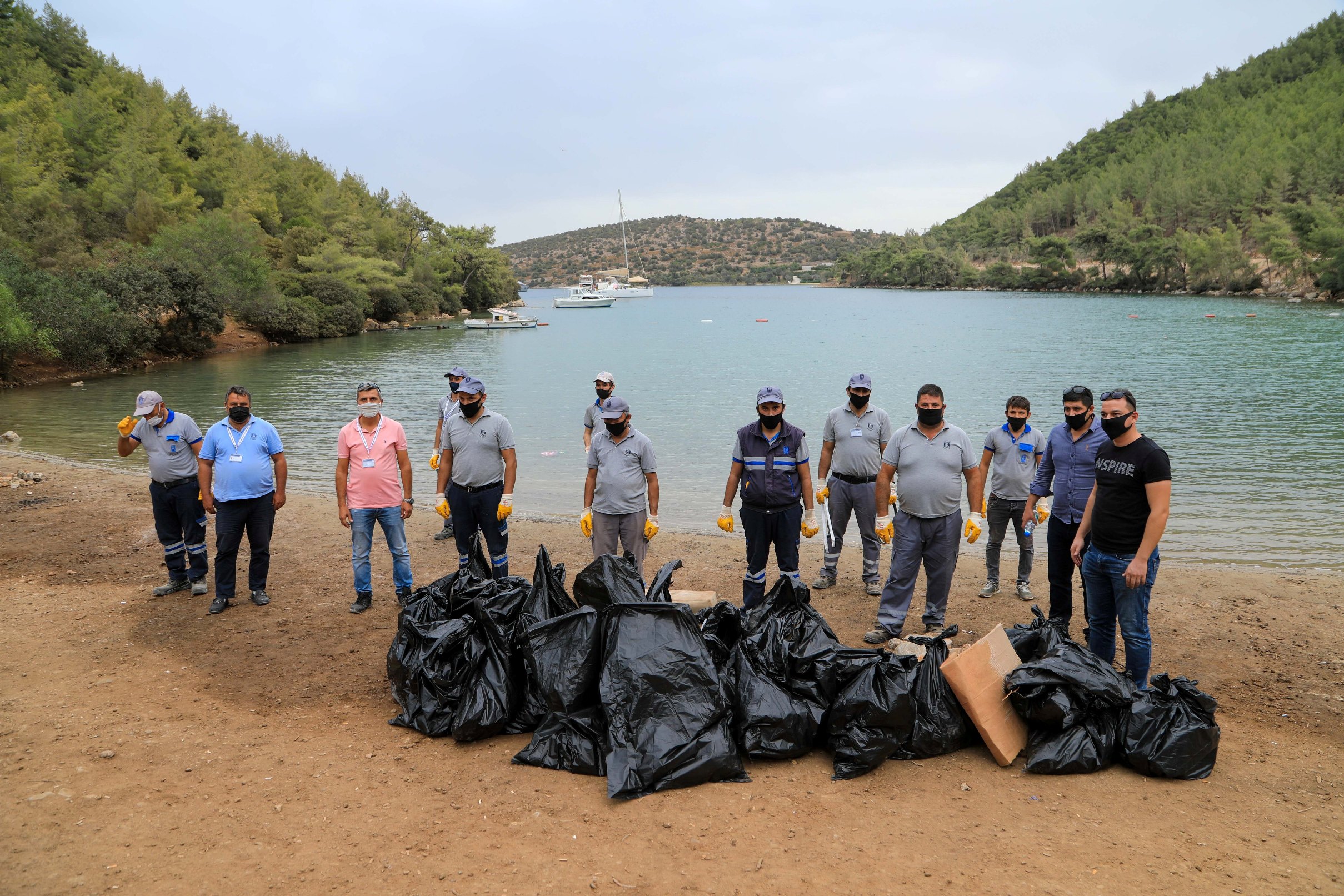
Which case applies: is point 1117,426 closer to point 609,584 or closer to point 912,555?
point 912,555

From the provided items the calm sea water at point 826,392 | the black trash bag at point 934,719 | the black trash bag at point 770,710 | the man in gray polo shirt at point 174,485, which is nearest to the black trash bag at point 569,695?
the black trash bag at point 770,710

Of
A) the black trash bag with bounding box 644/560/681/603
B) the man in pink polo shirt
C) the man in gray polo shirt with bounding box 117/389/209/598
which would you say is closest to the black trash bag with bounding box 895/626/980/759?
the black trash bag with bounding box 644/560/681/603

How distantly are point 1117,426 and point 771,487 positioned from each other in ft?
7.39

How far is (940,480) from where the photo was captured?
18.0 feet

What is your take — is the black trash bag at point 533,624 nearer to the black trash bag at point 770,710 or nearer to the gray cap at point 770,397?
the black trash bag at point 770,710

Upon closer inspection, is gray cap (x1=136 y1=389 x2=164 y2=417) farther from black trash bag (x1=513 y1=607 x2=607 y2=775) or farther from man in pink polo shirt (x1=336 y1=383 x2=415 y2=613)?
black trash bag (x1=513 y1=607 x2=607 y2=775)

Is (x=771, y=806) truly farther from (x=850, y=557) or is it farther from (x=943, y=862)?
(x=850, y=557)

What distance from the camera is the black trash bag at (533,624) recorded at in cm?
429

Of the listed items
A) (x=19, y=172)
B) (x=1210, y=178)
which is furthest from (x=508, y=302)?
(x=1210, y=178)

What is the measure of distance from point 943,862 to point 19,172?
47356 mm

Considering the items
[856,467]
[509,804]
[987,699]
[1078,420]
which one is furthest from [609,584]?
[1078,420]

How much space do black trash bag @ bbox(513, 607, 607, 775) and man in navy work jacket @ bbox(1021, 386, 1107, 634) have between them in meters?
3.35

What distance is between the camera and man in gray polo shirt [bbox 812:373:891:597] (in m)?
6.78

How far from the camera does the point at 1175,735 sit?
3.80 m
